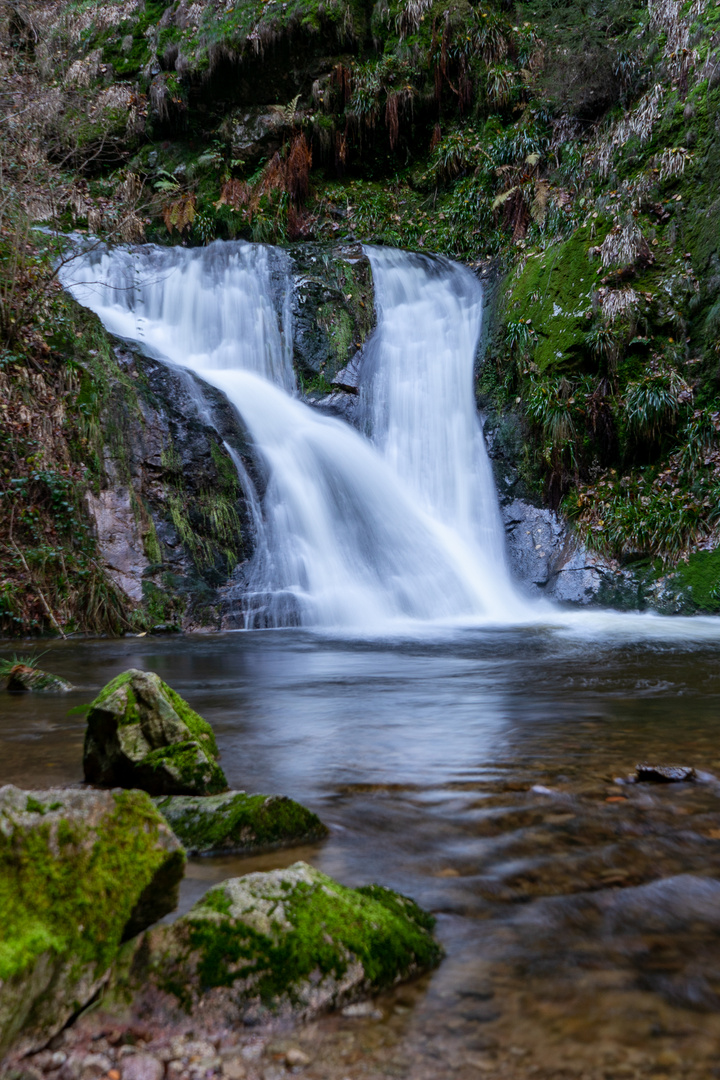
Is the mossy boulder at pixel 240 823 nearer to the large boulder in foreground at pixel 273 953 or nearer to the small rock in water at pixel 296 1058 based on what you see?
the large boulder in foreground at pixel 273 953

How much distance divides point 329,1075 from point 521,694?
360cm

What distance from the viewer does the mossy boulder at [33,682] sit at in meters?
5.02

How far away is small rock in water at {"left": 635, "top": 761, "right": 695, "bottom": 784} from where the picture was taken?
106 inches

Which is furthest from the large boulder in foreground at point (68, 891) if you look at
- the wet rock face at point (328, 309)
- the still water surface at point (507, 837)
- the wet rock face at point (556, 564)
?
the wet rock face at point (328, 309)

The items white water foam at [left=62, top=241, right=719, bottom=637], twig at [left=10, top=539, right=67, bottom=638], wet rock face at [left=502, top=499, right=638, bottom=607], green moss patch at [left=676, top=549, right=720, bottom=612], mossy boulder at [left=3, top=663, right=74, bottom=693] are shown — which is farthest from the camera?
wet rock face at [left=502, top=499, right=638, bottom=607]

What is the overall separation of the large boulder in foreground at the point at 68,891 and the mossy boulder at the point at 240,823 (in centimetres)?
61

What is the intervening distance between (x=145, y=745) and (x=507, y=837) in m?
1.42

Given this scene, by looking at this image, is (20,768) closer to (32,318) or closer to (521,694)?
(521,694)

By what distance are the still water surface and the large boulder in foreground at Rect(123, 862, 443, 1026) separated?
67mm

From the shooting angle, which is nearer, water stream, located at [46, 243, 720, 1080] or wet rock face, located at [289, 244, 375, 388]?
water stream, located at [46, 243, 720, 1080]

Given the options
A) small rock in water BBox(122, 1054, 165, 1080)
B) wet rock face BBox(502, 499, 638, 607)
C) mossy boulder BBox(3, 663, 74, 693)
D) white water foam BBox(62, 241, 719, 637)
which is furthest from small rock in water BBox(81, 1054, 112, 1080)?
wet rock face BBox(502, 499, 638, 607)

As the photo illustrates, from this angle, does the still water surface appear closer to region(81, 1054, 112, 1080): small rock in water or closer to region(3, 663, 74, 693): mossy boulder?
region(3, 663, 74, 693): mossy boulder

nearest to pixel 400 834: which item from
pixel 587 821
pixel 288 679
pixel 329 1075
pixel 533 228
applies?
pixel 587 821

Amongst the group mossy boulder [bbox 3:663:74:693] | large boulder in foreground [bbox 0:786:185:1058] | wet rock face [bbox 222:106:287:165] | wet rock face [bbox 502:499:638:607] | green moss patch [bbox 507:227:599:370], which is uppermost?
wet rock face [bbox 222:106:287:165]
